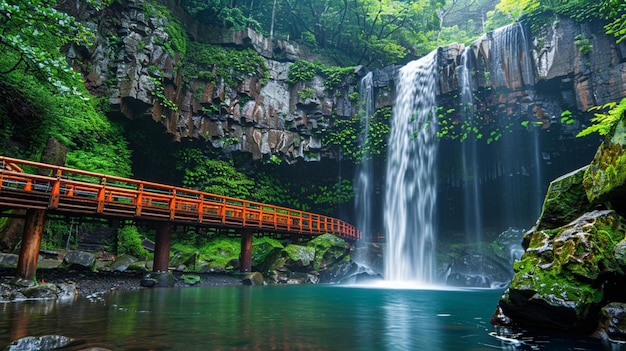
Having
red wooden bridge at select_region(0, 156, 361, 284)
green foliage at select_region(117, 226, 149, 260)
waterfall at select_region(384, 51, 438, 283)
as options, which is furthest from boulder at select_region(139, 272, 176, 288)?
waterfall at select_region(384, 51, 438, 283)

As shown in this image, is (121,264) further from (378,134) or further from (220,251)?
(378,134)

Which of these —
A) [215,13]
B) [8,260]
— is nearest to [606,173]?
[8,260]

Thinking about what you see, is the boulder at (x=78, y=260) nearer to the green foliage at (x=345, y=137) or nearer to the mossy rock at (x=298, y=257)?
the mossy rock at (x=298, y=257)

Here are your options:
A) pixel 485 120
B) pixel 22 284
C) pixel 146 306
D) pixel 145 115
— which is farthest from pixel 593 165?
pixel 145 115

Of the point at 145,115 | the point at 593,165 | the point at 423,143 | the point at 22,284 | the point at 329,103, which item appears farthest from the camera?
the point at 329,103

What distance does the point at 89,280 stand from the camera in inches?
470

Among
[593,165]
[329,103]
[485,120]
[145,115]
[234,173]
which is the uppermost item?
[329,103]

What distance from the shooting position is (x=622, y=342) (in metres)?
4.43

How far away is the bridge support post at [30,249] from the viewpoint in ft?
32.8

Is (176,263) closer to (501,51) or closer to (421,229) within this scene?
(421,229)

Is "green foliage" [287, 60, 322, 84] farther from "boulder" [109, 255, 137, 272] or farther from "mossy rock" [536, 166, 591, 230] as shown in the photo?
"mossy rock" [536, 166, 591, 230]

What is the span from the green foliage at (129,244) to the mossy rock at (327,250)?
372 inches

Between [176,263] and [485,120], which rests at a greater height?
[485,120]

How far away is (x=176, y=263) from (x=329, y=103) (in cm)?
1743
